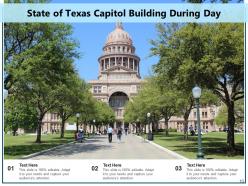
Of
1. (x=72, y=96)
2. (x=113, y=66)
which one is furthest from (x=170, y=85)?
(x=113, y=66)

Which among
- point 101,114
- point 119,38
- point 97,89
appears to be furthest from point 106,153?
point 119,38

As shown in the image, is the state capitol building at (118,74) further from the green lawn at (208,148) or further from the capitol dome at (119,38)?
the green lawn at (208,148)

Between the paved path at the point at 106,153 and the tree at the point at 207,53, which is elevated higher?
the tree at the point at 207,53

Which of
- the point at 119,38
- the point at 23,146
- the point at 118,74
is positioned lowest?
the point at 23,146

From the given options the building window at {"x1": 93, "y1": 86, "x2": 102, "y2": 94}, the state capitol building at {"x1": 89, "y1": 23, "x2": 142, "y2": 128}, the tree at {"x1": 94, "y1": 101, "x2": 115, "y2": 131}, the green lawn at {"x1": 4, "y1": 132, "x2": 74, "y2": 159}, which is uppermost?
the state capitol building at {"x1": 89, "y1": 23, "x2": 142, "y2": 128}

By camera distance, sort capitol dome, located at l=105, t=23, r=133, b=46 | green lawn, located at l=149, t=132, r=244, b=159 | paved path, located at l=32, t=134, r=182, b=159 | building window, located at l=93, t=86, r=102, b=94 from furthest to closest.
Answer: capitol dome, located at l=105, t=23, r=133, b=46 → building window, located at l=93, t=86, r=102, b=94 → paved path, located at l=32, t=134, r=182, b=159 → green lawn, located at l=149, t=132, r=244, b=159

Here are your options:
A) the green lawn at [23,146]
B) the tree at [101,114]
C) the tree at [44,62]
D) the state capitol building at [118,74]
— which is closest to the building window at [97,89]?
the state capitol building at [118,74]

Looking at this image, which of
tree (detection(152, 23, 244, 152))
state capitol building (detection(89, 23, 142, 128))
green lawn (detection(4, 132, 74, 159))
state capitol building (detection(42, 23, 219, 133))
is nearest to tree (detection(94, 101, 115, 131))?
green lawn (detection(4, 132, 74, 159))

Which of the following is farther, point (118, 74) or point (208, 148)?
point (118, 74)

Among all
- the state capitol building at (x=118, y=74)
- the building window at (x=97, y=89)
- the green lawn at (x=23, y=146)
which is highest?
the state capitol building at (x=118, y=74)

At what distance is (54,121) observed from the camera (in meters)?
132

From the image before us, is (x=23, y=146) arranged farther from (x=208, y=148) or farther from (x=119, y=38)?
(x=119, y=38)

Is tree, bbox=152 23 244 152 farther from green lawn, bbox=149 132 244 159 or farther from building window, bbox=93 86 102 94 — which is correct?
building window, bbox=93 86 102 94
